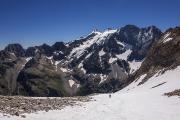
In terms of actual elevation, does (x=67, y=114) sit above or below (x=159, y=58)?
below

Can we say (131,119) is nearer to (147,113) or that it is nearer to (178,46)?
(147,113)

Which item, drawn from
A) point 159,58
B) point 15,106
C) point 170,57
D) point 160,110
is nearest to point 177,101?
point 160,110

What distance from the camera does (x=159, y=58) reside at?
12244 cm

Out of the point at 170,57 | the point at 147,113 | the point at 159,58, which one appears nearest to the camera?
the point at 147,113

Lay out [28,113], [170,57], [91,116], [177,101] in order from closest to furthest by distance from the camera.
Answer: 1. [28,113]
2. [91,116]
3. [177,101]
4. [170,57]

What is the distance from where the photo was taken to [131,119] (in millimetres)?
30656

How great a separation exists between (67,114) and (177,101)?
581 inches

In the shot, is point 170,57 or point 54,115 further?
point 170,57

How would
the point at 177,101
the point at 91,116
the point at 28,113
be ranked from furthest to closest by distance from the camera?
the point at 177,101 < the point at 91,116 < the point at 28,113

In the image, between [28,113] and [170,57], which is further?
[170,57]

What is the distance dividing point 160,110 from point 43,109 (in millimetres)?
12029

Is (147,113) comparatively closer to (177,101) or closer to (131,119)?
(131,119)

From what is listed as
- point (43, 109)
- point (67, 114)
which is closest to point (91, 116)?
point (67, 114)

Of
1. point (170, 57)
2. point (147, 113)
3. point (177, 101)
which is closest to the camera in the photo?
point (147, 113)
